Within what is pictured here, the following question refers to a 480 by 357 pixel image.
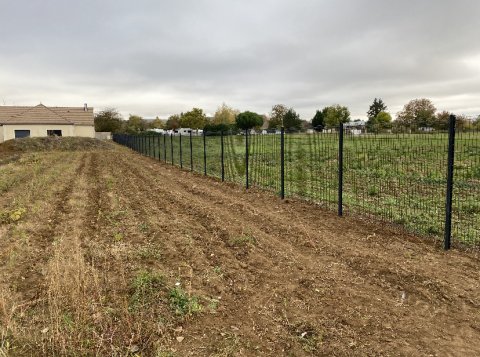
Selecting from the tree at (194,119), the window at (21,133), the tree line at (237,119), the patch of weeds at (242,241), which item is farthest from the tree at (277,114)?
the patch of weeds at (242,241)

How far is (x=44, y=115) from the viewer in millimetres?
43594

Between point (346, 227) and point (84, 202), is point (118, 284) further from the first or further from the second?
point (84, 202)

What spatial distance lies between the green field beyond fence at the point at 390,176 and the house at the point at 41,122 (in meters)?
38.3

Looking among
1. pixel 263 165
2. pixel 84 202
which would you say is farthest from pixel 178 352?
pixel 263 165

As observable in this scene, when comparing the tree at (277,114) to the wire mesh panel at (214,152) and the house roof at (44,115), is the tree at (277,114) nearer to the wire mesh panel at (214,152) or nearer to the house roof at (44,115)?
the house roof at (44,115)

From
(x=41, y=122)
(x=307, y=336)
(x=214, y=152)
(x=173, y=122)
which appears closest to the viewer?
(x=307, y=336)

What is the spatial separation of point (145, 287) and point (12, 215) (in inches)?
174

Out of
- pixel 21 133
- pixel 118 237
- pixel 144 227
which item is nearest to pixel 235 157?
pixel 144 227

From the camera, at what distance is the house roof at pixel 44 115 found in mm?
42375

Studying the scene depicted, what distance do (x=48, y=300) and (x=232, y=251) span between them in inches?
88.6

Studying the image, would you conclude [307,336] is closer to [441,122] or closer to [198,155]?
[441,122]

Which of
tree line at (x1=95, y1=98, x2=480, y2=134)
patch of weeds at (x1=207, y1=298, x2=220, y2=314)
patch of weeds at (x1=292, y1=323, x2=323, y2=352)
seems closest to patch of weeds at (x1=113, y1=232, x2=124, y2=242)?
patch of weeds at (x1=207, y1=298, x2=220, y2=314)

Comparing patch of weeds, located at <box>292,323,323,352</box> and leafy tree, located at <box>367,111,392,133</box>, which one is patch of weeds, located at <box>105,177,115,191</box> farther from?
patch of weeds, located at <box>292,323,323,352</box>

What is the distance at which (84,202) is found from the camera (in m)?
8.31
